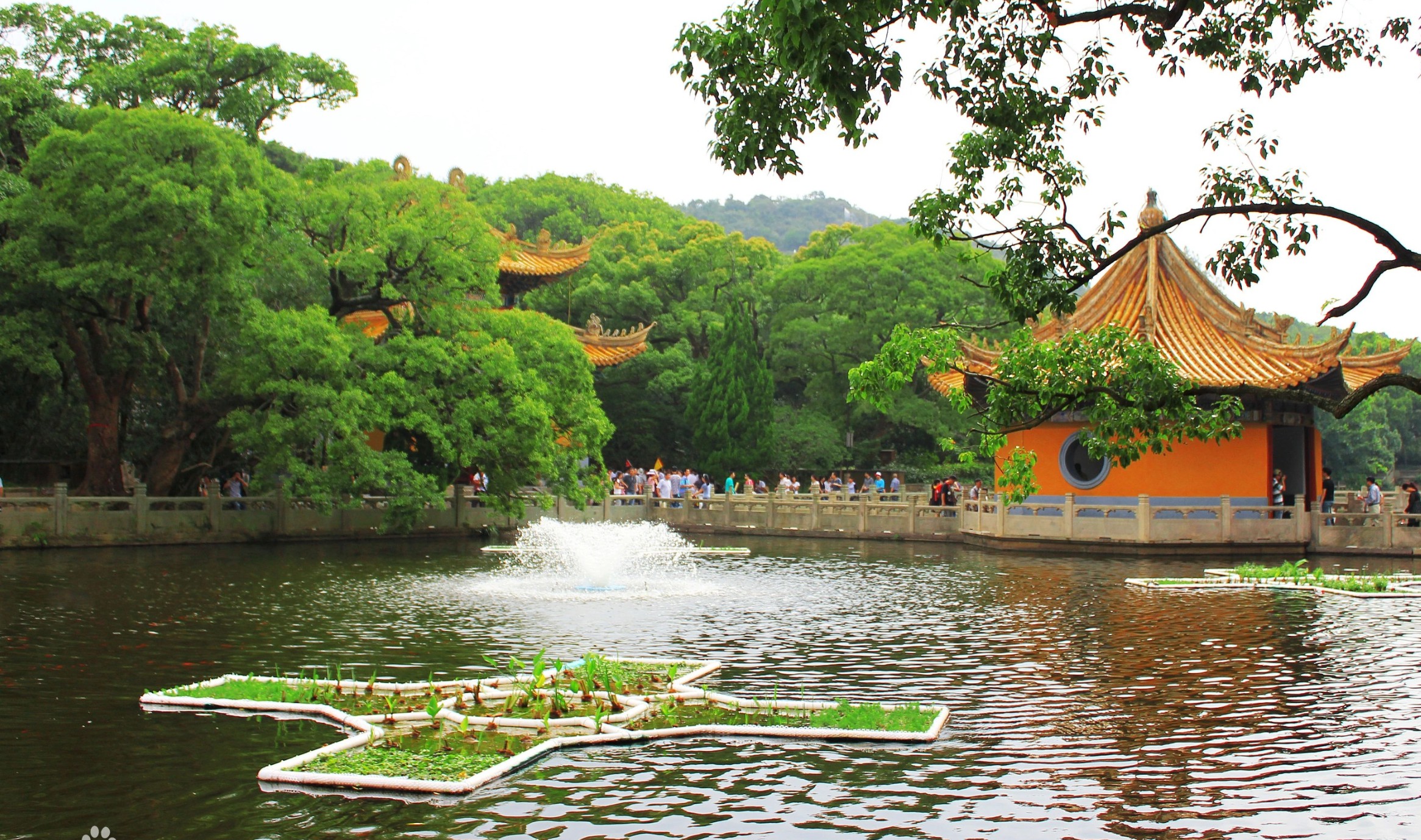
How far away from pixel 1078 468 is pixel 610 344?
1800 cm

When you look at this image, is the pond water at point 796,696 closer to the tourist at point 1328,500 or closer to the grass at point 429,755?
the grass at point 429,755

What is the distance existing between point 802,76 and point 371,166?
23.6 m

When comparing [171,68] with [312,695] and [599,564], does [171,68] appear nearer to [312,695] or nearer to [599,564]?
[599,564]

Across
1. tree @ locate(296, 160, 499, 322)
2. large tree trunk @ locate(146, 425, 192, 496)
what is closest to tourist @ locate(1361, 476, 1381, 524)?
tree @ locate(296, 160, 499, 322)

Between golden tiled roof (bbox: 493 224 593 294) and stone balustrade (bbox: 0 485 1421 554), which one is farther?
golden tiled roof (bbox: 493 224 593 294)

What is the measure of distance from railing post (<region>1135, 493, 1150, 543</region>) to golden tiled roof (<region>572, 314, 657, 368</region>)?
19430mm

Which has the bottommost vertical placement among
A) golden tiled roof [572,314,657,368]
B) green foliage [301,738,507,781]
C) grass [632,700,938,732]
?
green foliage [301,738,507,781]

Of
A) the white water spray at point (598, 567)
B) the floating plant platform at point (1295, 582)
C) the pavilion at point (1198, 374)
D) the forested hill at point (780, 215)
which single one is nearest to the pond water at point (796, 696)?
the white water spray at point (598, 567)

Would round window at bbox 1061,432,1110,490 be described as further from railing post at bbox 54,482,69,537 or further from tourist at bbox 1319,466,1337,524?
railing post at bbox 54,482,69,537

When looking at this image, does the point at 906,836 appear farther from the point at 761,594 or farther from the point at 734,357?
the point at 734,357

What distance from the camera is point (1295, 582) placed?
61.4ft

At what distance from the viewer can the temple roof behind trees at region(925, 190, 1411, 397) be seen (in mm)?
25203

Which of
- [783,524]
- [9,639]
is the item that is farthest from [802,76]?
[783,524]

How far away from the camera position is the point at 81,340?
25938mm
